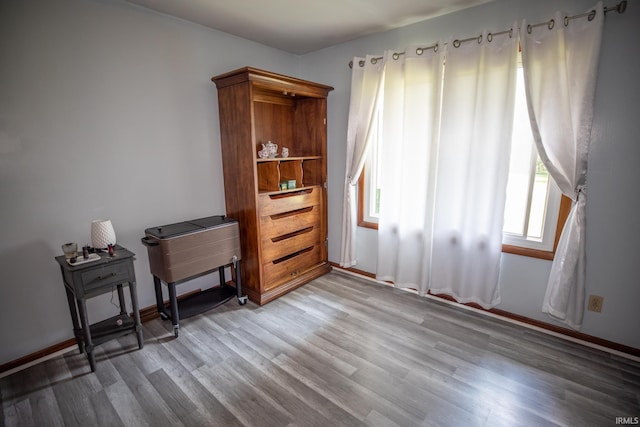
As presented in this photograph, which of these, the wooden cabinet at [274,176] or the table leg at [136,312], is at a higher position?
the wooden cabinet at [274,176]

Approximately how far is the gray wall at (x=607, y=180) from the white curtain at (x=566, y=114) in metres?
0.10

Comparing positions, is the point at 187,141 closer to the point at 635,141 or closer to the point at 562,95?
the point at 562,95

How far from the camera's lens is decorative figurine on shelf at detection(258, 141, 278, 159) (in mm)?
2805

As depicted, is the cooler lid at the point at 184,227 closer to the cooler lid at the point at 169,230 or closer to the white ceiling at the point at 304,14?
the cooler lid at the point at 169,230

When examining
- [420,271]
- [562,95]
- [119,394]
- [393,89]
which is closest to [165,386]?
[119,394]

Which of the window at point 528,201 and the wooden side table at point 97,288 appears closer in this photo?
the wooden side table at point 97,288

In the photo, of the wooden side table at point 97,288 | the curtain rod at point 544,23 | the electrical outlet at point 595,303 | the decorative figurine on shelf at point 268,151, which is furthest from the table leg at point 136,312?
the electrical outlet at point 595,303

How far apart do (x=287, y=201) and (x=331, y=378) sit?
1.52m

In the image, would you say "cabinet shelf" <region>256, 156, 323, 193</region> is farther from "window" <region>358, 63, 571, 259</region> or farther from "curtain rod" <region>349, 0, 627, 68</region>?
"window" <region>358, 63, 571, 259</region>

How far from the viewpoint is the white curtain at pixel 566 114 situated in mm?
1818

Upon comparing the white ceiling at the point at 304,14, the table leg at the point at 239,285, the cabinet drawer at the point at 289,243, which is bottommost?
the table leg at the point at 239,285

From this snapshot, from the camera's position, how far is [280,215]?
2.78 metres

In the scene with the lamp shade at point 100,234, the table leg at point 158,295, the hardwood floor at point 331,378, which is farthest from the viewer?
the table leg at point 158,295

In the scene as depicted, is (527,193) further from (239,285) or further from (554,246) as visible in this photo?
(239,285)
